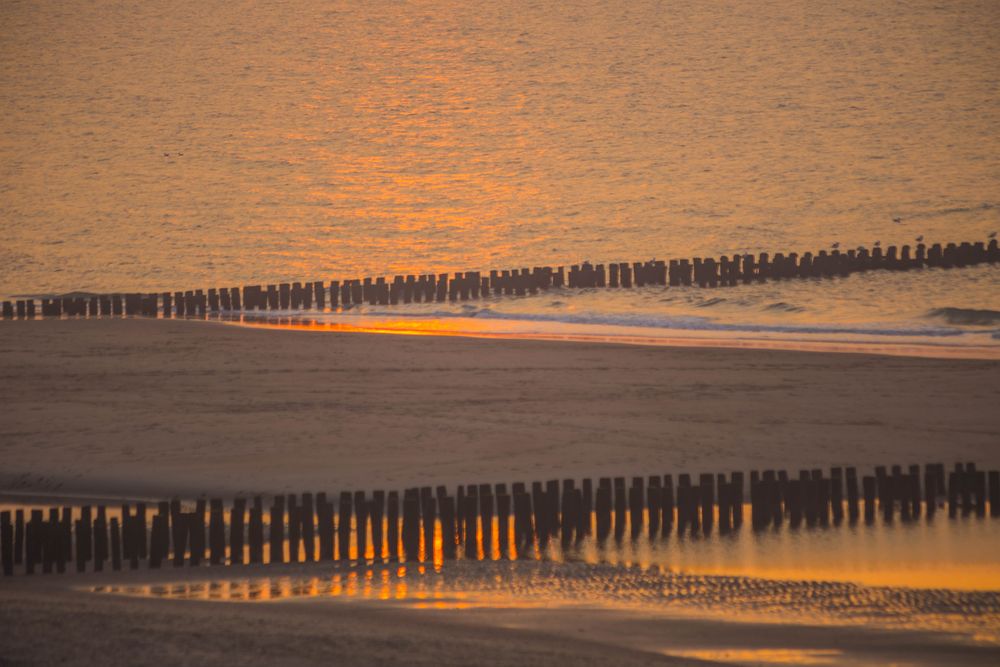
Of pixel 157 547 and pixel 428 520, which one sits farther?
pixel 428 520

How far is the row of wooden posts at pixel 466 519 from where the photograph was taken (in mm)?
11195

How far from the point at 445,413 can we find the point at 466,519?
18.5 feet

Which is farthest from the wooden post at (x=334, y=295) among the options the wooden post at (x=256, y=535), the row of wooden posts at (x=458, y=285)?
the wooden post at (x=256, y=535)

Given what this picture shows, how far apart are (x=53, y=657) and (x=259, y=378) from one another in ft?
40.1

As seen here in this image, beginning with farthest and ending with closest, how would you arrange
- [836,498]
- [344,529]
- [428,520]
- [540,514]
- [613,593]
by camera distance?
1. [836,498]
2. [540,514]
3. [428,520]
4. [344,529]
5. [613,593]

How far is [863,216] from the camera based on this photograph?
→ 70.6 meters

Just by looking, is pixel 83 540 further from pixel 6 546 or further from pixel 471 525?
pixel 471 525

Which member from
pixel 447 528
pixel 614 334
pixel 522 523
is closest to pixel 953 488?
pixel 522 523

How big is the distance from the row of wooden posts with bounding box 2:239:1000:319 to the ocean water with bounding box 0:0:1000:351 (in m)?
0.93

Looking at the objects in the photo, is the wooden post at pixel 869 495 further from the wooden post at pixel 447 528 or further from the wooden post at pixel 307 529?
the wooden post at pixel 307 529

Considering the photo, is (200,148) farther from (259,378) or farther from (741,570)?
(741,570)

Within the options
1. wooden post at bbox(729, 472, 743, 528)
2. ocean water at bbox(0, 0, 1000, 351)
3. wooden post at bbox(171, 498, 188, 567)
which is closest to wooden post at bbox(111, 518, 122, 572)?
wooden post at bbox(171, 498, 188, 567)

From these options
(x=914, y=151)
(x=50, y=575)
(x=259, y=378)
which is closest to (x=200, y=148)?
(x=914, y=151)

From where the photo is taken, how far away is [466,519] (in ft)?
38.3
